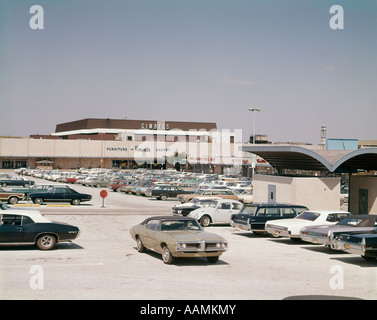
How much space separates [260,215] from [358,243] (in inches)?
292

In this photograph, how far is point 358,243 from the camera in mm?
16219

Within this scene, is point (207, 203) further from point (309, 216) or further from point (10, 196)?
point (10, 196)

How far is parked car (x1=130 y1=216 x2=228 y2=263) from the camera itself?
51.1ft

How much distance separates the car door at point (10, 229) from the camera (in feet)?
56.7

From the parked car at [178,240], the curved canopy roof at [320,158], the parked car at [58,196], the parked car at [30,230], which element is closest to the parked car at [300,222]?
the parked car at [178,240]

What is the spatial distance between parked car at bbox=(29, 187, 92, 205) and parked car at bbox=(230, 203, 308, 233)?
56.8 feet

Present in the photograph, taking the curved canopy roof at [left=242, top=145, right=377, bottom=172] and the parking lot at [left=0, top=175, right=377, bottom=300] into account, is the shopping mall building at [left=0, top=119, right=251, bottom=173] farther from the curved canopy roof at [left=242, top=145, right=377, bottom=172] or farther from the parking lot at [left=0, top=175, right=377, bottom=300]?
the parking lot at [left=0, top=175, right=377, bottom=300]

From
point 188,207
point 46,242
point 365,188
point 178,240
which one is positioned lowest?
point 46,242

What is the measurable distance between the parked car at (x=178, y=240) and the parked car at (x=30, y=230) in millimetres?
2728

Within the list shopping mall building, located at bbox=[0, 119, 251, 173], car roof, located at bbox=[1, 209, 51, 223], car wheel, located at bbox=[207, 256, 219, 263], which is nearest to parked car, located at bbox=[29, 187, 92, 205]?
car roof, located at bbox=[1, 209, 51, 223]

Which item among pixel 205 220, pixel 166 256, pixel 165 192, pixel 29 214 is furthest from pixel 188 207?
pixel 165 192

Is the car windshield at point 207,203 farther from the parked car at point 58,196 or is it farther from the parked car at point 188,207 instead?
the parked car at point 58,196

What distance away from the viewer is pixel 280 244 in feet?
70.4
